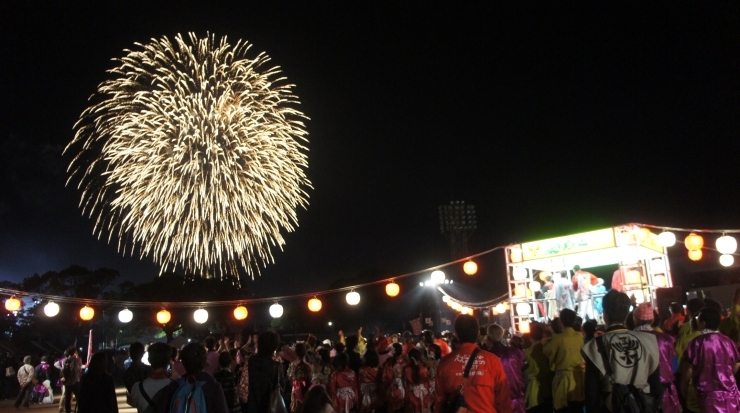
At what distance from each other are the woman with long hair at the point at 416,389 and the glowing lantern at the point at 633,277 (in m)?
8.39

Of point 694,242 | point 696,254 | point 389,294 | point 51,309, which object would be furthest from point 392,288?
point 51,309

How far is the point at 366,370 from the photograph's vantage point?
30.3ft

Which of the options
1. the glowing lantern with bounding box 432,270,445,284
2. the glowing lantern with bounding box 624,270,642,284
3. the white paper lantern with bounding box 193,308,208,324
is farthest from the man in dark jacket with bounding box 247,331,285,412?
the white paper lantern with bounding box 193,308,208,324

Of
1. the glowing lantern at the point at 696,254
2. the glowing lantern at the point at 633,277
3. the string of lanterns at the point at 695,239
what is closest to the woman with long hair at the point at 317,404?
the glowing lantern at the point at 633,277

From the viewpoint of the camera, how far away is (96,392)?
23.0ft

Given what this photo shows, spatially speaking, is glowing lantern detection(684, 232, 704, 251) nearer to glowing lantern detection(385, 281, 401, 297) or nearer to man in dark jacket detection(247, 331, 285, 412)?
glowing lantern detection(385, 281, 401, 297)

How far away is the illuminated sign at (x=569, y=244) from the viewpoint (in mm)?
15695

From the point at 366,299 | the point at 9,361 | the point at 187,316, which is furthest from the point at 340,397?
the point at 366,299

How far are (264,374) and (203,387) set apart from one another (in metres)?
2.72

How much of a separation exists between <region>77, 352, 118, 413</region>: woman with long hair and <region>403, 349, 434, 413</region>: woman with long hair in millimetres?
4416

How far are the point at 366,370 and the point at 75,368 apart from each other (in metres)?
9.60

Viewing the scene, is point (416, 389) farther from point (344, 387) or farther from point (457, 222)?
point (457, 222)

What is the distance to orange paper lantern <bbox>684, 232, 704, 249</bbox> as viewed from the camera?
1496 cm

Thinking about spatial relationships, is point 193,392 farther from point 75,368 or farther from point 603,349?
point 75,368
